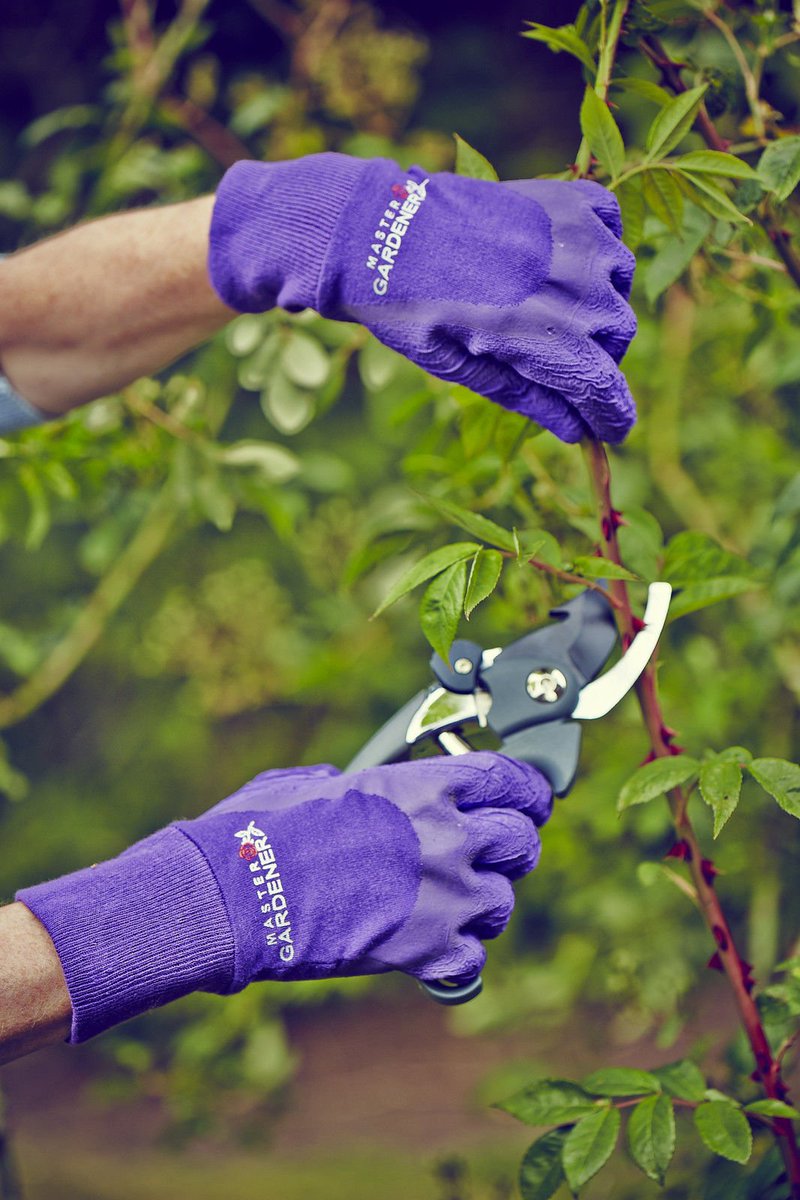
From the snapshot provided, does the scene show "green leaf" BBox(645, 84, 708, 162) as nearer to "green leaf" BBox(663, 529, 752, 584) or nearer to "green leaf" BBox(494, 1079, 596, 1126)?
"green leaf" BBox(663, 529, 752, 584)

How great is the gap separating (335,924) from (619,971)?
101 centimetres

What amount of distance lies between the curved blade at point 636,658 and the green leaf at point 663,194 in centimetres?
34

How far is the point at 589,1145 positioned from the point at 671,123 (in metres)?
0.94

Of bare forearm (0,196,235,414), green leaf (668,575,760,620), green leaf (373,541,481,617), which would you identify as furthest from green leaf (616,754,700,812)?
bare forearm (0,196,235,414)

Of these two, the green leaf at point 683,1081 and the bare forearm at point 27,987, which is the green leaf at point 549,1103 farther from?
the bare forearm at point 27,987

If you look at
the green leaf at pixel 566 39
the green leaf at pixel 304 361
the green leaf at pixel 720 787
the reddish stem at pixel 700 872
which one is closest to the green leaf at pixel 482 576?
the reddish stem at pixel 700 872

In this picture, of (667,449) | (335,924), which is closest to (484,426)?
(335,924)

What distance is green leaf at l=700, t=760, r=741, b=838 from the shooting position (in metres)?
0.95

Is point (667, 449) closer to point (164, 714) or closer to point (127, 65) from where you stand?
point (127, 65)

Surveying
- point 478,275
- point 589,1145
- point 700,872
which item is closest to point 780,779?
point 700,872

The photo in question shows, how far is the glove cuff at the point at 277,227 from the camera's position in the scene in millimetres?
1124

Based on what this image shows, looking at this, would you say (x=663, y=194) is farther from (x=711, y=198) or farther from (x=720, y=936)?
(x=720, y=936)

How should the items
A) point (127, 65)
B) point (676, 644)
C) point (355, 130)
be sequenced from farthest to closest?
point (355, 130) → point (127, 65) → point (676, 644)

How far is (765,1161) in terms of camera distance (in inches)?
46.8
